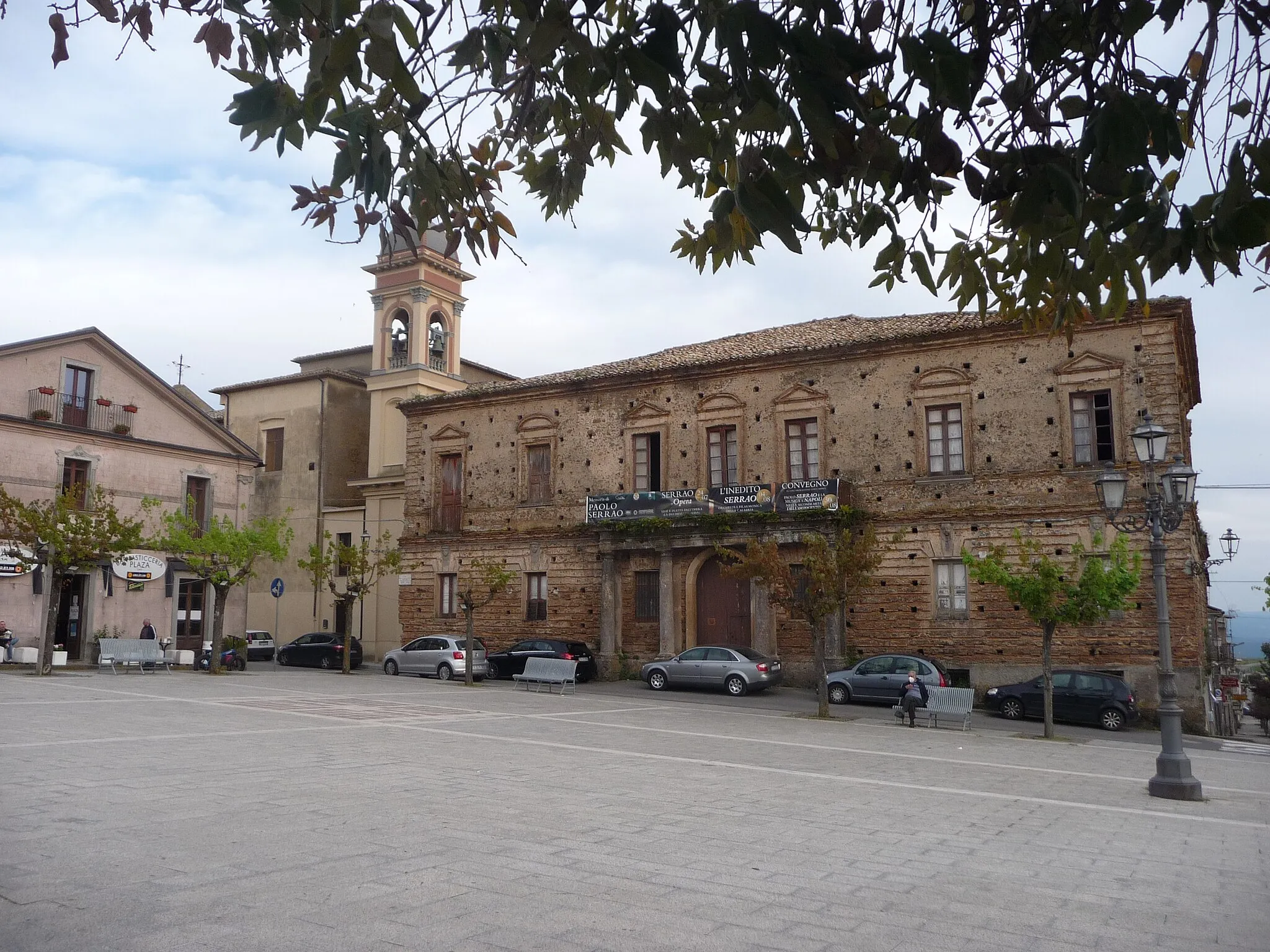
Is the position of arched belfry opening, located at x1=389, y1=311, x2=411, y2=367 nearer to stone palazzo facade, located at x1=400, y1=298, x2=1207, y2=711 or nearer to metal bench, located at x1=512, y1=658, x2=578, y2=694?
stone palazzo facade, located at x1=400, y1=298, x2=1207, y2=711

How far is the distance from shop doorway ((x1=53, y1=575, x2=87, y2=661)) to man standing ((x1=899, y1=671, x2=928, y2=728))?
988 inches

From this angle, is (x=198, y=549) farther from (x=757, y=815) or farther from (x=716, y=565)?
(x=757, y=815)

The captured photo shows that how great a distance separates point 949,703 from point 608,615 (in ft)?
42.4

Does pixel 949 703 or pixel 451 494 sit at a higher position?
pixel 451 494

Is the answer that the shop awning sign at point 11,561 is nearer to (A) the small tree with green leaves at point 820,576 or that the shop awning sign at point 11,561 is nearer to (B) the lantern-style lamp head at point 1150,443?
(A) the small tree with green leaves at point 820,576

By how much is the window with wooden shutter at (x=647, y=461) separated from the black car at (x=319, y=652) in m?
10.9

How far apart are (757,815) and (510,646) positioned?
23.3 meters

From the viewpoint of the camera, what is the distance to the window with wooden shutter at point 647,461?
32.2 metres

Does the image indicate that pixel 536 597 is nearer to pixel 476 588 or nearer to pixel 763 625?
pixel 476 588

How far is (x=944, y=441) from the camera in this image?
89.8ft

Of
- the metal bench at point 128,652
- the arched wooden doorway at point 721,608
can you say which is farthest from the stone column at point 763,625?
the metal bench at point 128,652

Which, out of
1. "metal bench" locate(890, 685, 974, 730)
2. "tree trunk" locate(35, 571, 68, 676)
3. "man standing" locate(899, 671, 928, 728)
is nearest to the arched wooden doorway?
"man standing" locate(899, 671, 928, 728)

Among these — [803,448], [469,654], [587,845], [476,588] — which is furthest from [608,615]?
[587,845]

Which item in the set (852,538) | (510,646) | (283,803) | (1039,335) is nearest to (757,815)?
(283,803)
